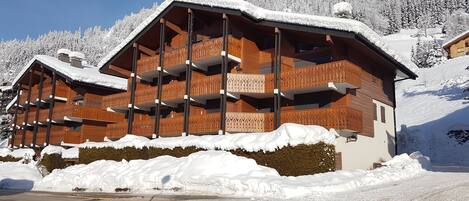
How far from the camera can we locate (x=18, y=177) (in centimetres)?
2542

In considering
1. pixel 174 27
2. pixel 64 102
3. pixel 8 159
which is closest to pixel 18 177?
pixel 8 159

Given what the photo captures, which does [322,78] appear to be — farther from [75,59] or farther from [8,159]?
[75,59]

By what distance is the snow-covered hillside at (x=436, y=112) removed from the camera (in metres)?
37.3

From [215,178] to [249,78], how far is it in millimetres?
10323

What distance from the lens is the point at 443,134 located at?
39.2 metres

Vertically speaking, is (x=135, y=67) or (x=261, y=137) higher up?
(x=135, y=67)

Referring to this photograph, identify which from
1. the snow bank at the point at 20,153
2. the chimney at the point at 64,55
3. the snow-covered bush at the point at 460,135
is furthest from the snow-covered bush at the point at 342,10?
the chimney at the point at 64,55

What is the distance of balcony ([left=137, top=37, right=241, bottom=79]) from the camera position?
1060 inches

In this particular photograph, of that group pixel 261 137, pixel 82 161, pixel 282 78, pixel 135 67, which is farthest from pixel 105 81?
pixel 261 137

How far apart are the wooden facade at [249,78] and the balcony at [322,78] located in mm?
55

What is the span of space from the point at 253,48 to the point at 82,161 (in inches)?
560

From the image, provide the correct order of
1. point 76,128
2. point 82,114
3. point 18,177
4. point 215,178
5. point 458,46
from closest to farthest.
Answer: point 215,178 → point 18,177 → point 82,114 → point 76,128 → point 458,46

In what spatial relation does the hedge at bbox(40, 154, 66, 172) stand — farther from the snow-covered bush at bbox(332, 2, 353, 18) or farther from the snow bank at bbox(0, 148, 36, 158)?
the snow-covered bush at bbox(332, 2, 353, 18)

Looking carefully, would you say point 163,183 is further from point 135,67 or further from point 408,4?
point 408,4
